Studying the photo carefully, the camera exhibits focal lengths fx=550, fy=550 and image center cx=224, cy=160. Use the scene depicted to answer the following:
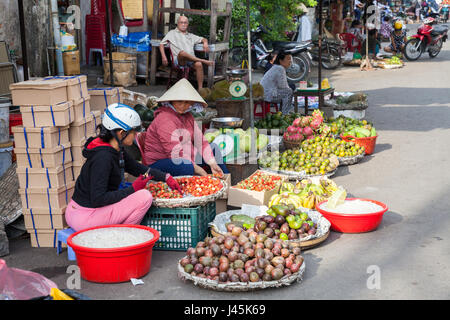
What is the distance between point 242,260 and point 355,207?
159cm

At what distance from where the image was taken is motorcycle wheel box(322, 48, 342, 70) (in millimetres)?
17059

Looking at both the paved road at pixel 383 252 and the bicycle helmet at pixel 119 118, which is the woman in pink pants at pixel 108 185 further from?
the paved road at pixel 383 252

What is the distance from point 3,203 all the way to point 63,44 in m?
6.25

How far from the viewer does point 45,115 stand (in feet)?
15.0

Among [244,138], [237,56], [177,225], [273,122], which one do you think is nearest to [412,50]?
[237,56]

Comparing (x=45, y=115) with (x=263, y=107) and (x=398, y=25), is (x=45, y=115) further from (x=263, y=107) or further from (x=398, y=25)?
(x=398, y=25)

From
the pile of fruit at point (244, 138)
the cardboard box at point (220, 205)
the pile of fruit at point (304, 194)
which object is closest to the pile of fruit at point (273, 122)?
the pile of fruit at point (244, 138)

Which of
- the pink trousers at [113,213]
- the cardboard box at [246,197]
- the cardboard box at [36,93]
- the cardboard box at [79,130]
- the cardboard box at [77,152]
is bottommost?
the cardboard box at [246,197]

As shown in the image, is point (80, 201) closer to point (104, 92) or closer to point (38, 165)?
point (38, 165)

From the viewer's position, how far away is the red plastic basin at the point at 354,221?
15.9 ft

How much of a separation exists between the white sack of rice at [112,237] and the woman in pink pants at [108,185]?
154 mm

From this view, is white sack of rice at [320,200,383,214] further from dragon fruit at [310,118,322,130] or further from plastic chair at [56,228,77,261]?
A: dragon fruit at [310,118,322,130]

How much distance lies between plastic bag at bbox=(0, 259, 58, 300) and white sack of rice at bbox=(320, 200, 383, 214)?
9.26 feet

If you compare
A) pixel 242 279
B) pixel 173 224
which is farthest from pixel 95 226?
pixel 242 279
